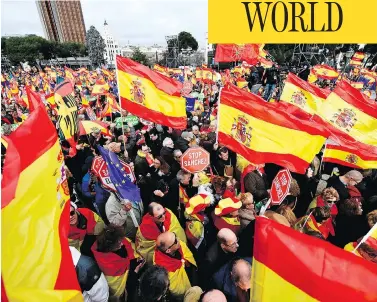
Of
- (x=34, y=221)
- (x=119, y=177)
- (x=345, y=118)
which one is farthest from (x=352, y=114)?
(x=34, y=221)

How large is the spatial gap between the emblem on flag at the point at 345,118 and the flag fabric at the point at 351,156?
0.36 meters

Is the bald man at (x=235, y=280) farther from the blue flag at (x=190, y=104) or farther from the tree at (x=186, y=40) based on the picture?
the tree at (x=186, y=40)

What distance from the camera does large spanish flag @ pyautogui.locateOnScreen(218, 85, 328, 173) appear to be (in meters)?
4.04

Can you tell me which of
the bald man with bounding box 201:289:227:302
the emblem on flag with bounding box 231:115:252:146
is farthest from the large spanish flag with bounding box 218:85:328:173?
the bald man with bounding box 201:289:227:302

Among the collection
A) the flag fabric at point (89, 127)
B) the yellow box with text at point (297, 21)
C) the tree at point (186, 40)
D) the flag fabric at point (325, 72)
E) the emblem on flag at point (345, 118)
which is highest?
the yellow box with text at point (297, 21)

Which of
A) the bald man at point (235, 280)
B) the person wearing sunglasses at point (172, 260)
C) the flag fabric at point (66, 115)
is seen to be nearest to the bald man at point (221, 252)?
the bald man at point (235, 280)

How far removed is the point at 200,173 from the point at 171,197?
23.9 inches

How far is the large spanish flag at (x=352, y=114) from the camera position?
4.88m

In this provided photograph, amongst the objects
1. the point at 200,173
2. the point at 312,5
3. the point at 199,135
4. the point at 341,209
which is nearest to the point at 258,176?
the point at 200,173

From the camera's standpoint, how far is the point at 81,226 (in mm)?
3545

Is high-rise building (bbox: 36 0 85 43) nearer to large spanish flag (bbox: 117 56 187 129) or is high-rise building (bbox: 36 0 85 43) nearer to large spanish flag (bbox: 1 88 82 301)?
large spanish flag (bbox: 117 56 187 129)

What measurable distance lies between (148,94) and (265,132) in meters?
2.18

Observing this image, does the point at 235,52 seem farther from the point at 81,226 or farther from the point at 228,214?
the point at 81,226

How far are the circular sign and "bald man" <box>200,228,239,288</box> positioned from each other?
4.38 ft
